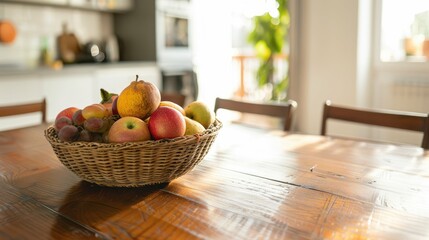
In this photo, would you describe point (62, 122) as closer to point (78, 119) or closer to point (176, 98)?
point (78, 119)

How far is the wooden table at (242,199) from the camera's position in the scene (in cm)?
67

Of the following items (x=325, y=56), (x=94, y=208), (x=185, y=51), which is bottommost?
(x=94, y=208)

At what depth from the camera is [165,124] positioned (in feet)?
2.68

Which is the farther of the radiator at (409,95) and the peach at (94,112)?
the radiator at (409,95)

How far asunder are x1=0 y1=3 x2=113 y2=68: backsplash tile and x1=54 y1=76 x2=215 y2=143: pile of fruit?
298 cm

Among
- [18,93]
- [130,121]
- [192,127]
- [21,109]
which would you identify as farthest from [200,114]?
[18,93]

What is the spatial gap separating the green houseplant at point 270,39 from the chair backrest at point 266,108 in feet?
7.15

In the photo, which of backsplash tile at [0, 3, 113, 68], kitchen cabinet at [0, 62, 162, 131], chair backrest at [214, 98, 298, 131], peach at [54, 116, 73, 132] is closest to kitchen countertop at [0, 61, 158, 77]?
kitchen cabinet at [0, 62, 162, 131]

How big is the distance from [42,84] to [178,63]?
62.9 inches

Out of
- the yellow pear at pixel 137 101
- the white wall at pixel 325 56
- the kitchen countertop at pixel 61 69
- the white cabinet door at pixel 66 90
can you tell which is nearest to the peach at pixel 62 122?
the yellow pear at pixel 137 101

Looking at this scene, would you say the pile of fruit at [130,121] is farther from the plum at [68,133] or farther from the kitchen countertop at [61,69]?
the kitchen countertop at [61,69]

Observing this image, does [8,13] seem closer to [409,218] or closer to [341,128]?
[341,128]

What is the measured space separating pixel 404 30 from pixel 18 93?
3.24 meters

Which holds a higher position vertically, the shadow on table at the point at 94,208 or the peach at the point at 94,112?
the peach at the point at 94,112
